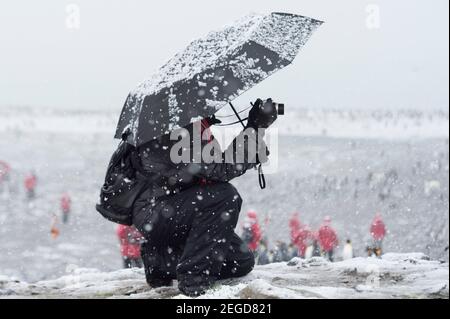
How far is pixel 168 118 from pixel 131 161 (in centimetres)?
46

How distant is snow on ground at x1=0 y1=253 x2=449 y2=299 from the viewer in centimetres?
436

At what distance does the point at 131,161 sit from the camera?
4508 mm

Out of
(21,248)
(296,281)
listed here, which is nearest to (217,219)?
(296,281)

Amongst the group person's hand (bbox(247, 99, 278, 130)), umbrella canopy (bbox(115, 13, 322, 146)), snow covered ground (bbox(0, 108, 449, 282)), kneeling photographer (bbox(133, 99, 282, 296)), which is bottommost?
snow covered ground (bbox(0, 108, 449, 282))

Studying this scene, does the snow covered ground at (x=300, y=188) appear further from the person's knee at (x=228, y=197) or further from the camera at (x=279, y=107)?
the camera at (x=279, y=107)

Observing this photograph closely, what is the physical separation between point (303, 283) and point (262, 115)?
1.34 metres

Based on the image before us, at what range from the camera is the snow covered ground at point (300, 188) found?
19.9 metres

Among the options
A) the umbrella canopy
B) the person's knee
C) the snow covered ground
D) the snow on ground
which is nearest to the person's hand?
the umbrella canopy

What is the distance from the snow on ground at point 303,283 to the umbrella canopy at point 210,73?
105 cm

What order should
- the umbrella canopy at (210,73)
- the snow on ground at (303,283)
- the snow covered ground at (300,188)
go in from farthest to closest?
the snow covered ground at (300,188) → the snow on ground at (303,283) → the umbrella canopy at (210,73)

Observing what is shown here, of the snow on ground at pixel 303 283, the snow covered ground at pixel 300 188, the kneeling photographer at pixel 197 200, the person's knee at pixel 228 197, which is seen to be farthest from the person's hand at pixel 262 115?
the snow covered ground at pixel 300 188

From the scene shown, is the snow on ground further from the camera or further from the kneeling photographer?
the camera

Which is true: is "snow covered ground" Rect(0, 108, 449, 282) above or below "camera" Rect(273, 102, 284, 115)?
below

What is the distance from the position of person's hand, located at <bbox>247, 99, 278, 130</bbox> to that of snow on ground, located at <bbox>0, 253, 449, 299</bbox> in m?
0.93
